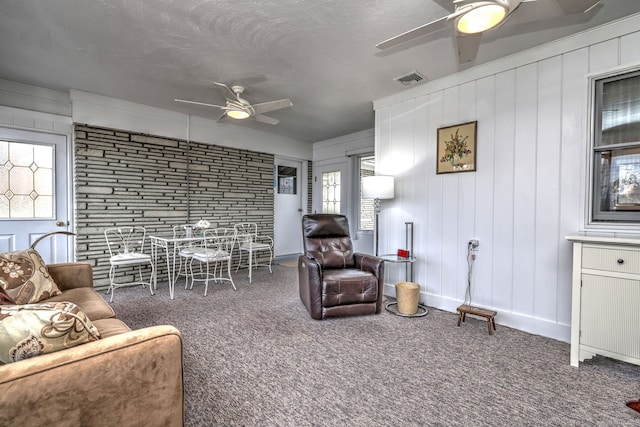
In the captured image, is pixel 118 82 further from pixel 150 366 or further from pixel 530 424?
pixel 530 424

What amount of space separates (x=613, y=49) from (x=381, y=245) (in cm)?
282

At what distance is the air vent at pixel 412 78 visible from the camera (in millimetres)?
3254

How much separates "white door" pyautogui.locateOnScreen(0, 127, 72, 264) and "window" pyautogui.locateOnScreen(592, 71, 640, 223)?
5.70m

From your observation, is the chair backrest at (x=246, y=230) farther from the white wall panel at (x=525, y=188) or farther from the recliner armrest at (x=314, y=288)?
the white wall panel at (x=525, y=188)

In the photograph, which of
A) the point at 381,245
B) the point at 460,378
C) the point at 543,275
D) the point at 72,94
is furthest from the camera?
the point at 381,245

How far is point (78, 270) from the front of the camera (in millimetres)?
2535

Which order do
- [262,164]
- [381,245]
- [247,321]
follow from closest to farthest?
[247,321]
[381,245]
[262,164]

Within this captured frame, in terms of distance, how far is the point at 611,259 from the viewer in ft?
6.64

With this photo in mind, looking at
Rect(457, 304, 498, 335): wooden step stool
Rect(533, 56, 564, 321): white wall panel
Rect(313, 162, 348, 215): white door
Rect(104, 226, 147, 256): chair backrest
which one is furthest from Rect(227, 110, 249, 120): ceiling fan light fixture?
Rect(457, 304, 498, 335): wooden step stool

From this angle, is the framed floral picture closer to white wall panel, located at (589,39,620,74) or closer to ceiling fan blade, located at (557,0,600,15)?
white wall panel, located at (589,39,620,74)

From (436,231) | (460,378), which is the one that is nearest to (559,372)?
(460,378)

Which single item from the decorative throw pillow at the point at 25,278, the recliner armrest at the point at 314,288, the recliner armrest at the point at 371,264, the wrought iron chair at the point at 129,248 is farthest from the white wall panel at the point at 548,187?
the wrought iron chair at the point at 129,248

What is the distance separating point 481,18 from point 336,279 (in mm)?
2310

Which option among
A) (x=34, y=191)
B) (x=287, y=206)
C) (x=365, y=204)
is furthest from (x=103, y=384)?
(x=287, y=206)
